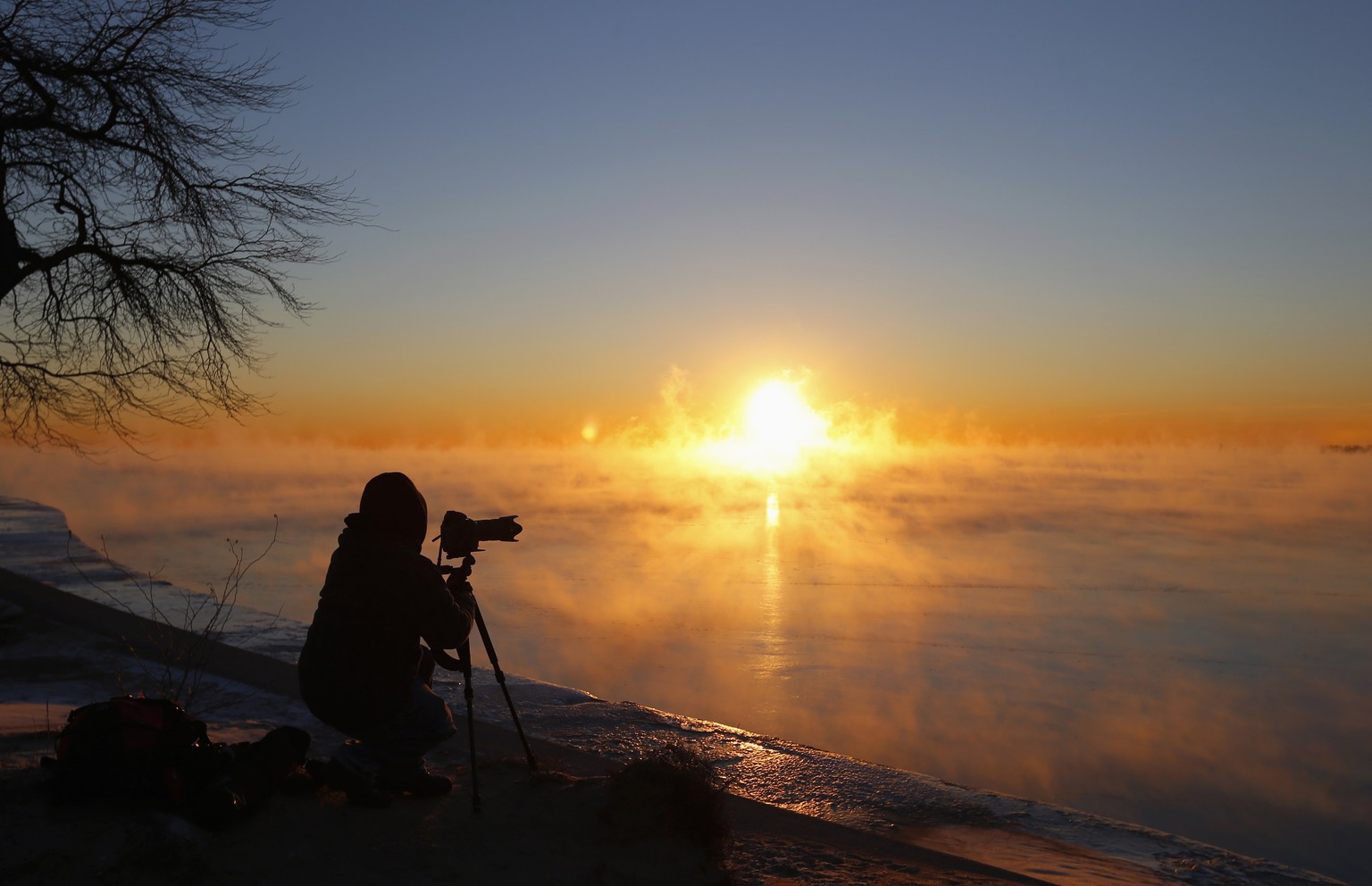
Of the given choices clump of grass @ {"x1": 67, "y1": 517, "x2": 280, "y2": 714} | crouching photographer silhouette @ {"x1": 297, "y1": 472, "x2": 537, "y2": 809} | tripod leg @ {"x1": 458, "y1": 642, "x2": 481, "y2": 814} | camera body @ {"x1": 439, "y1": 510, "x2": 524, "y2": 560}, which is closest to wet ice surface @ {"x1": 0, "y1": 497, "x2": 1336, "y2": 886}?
clump of grass @ {"x1": 67, "y1": 517, "x2": 280, "y2": 714}

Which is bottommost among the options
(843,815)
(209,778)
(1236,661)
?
(1236,661)

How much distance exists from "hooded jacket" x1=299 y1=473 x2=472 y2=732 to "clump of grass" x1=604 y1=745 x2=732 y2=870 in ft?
3.56

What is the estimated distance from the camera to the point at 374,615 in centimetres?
434

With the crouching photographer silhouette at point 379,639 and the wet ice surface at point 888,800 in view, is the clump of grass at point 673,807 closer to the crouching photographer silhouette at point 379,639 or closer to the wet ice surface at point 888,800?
the crouching photographer silhouette at point 379,639

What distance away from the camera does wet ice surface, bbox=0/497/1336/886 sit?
214 inches

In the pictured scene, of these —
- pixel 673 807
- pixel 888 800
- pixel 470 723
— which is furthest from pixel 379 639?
pixel 888 800

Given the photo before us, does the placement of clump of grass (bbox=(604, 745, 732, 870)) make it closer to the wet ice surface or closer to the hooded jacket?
the hooded jacket

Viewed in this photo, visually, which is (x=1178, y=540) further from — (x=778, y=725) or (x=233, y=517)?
(x=233, y=517)

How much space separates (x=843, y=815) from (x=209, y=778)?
141 inches

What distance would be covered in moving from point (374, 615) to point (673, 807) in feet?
5.41

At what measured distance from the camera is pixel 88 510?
1555 inches

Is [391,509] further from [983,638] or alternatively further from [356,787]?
[983,638]

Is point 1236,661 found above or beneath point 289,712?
beneath

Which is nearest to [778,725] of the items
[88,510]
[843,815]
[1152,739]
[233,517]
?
[1152,739]
